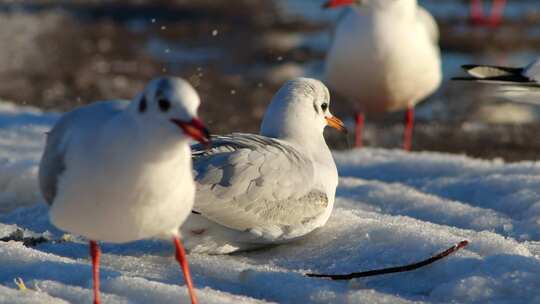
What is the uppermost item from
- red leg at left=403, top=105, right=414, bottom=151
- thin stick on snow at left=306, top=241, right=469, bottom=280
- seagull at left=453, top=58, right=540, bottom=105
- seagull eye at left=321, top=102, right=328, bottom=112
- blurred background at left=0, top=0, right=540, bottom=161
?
seagull eye at left=321, top=102, right=328, bottom=112

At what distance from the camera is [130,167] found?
10.3 feet

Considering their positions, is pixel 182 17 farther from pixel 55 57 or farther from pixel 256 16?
pixel 55 57

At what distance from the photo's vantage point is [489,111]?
9406 mm

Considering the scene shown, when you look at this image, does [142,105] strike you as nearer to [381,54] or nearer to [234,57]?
[381,54]

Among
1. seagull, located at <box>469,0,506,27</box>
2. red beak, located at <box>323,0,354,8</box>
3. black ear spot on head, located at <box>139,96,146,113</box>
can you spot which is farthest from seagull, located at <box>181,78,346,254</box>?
seagull, located at <box>469,0,506,27</box>

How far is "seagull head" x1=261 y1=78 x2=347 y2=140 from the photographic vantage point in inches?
184

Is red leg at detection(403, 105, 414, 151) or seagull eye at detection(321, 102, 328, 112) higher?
seagull eye at detection(321, 102, 328, 112)

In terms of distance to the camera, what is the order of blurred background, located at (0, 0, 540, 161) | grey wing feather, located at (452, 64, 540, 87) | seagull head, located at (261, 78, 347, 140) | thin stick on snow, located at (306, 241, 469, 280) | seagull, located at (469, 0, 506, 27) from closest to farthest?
thin stick on snow, located at (306, 241, 469, 280)
seagull head, located at (261, 78, 347, 140)
grey wing feather, located at (452, 64, 540, 87)
blurred background, located at (0, 0, 540, 161)
seagull, located at (469, 0, 506, 27)

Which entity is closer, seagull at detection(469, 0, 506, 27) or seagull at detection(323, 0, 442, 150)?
seagull at detection(323, 0, 442, 150)

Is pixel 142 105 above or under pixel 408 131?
above

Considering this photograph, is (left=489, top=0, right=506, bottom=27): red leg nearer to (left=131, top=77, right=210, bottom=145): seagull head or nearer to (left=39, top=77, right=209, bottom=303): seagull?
(left=39, top=77, right=209, bottom=303): seagull

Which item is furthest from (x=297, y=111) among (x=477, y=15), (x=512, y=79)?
(x=477, y=15)

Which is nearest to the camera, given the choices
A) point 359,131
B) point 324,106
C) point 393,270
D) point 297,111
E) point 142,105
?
point 142,105

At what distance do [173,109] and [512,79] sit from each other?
115 inches
